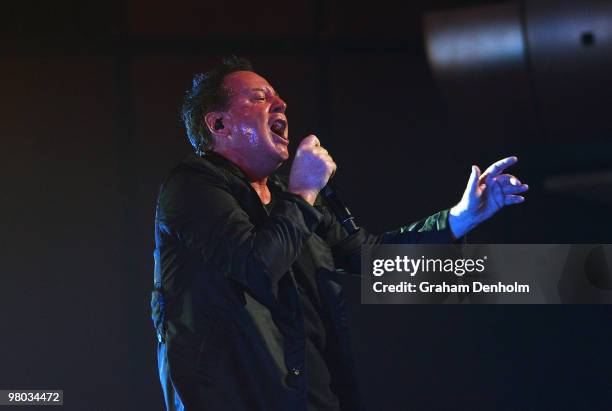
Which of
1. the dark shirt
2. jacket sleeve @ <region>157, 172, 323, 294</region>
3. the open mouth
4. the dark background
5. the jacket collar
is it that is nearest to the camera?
jacket sleeve @ <region>157, 172, 323, 294</region>

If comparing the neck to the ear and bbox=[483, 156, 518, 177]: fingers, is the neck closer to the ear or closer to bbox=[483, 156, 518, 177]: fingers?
the ear

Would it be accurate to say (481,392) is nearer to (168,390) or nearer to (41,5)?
(168,390)

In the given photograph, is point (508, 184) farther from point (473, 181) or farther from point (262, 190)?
point (262, 190)

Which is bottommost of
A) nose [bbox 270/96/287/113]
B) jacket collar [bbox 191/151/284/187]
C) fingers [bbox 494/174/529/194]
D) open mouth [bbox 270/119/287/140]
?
fingers [bbox 494/174/529/194]

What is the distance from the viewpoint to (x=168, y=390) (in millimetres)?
1573

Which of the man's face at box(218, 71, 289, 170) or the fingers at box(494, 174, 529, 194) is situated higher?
the man's face at box(218, 71, 289, 170)

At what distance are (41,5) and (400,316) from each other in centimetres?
174

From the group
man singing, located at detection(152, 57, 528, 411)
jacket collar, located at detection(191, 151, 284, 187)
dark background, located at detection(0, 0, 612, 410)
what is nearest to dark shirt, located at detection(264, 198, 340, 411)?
man singing, located at detection(152, 57, 528, 411)

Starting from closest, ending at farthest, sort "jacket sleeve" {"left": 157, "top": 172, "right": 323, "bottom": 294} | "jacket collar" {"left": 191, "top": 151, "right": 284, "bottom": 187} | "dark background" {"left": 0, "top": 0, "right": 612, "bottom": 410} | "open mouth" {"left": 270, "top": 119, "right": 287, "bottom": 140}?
"jacket sleeve" {"left": 157, "top": 172, "right": 323, "bottom": 294} → "jacket collar" {"left": 191, "top": 151, "right": 284, "bottom": 187} → "open mouth" {"left": 270, "top": 119, "right": 287, "bottom": 140} → "dark background" {"left": 0, "top": 0, "right": 612, "bottom": 410}

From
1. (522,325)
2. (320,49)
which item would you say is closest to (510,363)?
(522,325)

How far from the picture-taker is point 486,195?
169cm

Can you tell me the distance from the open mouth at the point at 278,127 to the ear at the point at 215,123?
0.37 feet

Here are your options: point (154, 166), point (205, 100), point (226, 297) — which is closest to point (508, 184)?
point (226, 297)

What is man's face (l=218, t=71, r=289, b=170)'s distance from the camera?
177 centimetres
